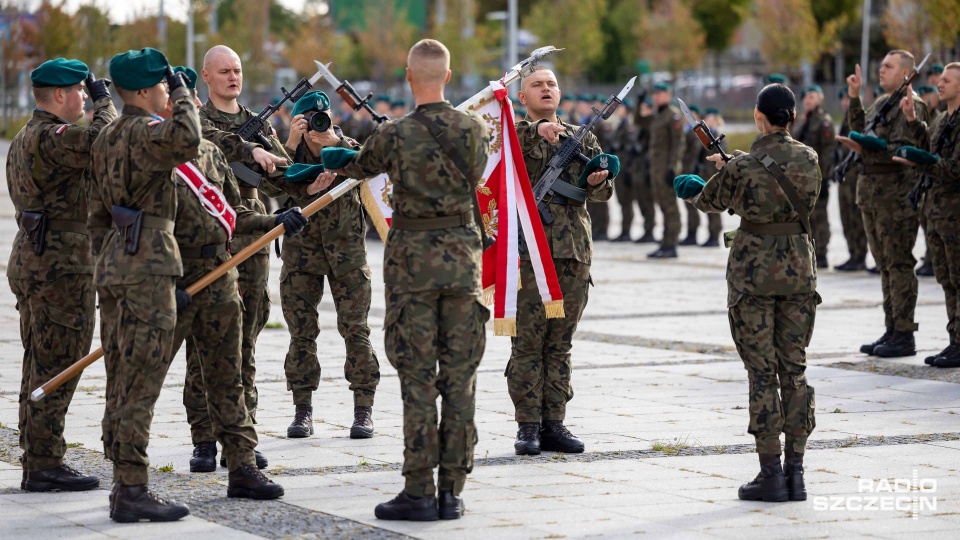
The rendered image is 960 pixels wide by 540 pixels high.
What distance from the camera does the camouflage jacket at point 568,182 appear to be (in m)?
8.16

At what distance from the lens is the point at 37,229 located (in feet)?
23.8

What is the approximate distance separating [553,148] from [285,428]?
235 cm

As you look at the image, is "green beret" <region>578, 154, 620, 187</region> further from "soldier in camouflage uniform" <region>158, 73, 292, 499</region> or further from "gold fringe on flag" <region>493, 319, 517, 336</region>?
"soldier in camouflage uniform" <region>158, 73, 292, 499</region>

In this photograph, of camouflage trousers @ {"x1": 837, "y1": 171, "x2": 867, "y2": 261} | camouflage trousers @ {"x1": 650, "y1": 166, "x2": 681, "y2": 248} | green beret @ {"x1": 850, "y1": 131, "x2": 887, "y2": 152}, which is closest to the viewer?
green beret @ {"x1": 850, "y1": 131, "x2": 887, "y2": 152}

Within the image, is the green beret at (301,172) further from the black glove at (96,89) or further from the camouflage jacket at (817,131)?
the camouflage jacket at (817,131)

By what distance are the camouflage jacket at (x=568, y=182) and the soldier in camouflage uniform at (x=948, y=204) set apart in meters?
3.70

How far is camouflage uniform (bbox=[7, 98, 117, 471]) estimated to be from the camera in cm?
723

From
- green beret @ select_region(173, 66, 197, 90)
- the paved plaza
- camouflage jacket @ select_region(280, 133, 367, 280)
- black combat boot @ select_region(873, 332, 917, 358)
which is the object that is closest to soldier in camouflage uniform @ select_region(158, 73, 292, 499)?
the paved plaza

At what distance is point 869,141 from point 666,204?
32.8 ft

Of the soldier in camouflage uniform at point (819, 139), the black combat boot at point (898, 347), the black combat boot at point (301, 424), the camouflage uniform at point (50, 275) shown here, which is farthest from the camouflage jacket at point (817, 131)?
the camouflage uniform at point (50, 275)

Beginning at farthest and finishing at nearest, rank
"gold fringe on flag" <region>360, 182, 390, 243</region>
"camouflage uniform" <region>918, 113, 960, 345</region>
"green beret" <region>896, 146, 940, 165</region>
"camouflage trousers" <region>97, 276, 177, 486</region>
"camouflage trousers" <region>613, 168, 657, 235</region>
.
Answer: "camouflage trousers" <region>613, 168, 657, 235</region>, "camouflage uniform" <region>918, 113, 960, 345</region>, "green beret" <region>896, 146, 940, 165</region>, "gold fringe on flag" <region>360, 182, 390, 243</region>, "camouflage trousers" <region>97, 276, 177, 486</region>

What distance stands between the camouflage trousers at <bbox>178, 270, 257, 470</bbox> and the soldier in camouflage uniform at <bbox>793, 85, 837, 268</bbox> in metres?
12.6

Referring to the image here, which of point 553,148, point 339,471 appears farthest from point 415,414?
point 553,148

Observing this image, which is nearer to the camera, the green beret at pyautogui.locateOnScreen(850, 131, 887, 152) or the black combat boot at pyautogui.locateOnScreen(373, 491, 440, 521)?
the black combat boot at pyautogui.locateOnScreen(373, 491, 440, 521)
